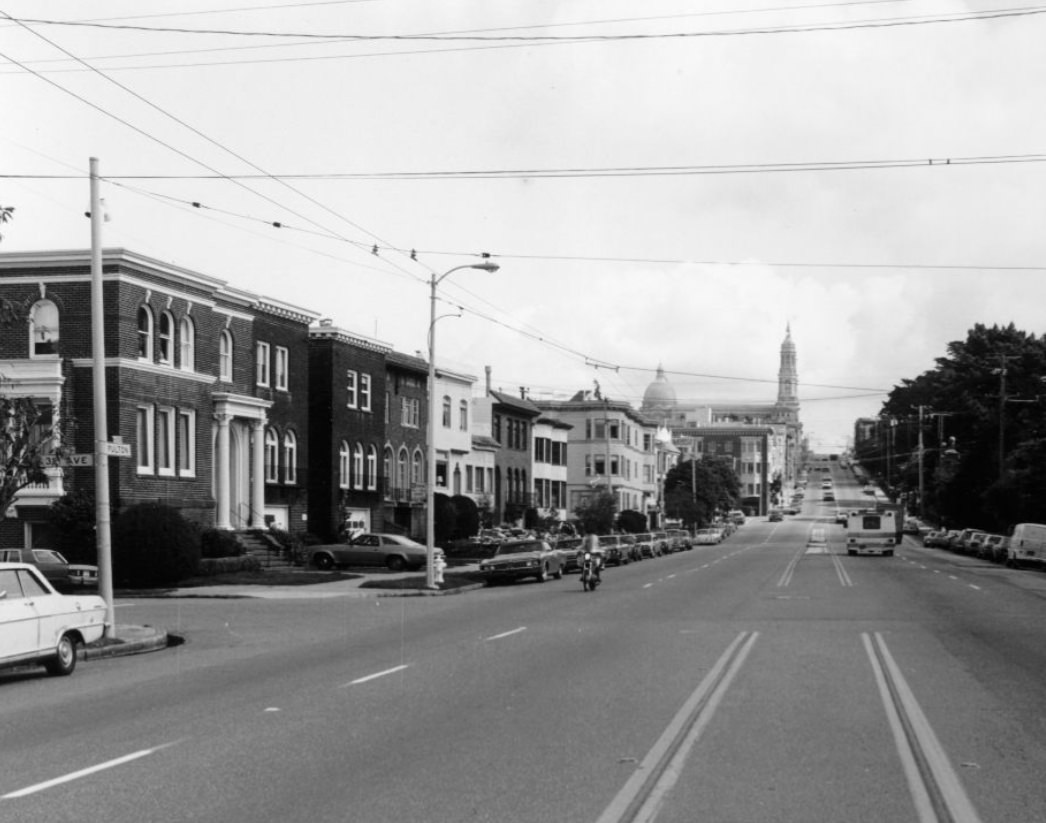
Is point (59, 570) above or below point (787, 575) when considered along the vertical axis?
above

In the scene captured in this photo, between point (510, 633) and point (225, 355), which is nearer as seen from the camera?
point (510, 633)

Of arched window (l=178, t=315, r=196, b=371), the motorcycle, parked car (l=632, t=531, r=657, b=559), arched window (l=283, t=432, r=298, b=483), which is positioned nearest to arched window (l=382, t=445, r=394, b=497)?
arched window (l=283, t=432, r=298, b=483)

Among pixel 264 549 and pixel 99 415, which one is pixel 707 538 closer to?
pixel 264 549

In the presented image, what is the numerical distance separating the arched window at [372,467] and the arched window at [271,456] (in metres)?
7.58

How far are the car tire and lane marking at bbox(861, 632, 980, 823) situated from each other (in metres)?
10.4

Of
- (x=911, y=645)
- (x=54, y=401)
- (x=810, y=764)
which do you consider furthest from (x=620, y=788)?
(x=54, y=401)

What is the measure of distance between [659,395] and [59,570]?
154969 mm

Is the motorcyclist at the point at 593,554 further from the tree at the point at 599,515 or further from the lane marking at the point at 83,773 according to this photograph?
the tree at the point at 599,515

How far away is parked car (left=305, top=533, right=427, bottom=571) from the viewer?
51000 millimetres

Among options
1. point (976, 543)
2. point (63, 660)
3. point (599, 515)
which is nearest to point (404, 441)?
point (599, 515)

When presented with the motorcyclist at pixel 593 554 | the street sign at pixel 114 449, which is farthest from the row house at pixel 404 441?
the street sign at pixel 114 449

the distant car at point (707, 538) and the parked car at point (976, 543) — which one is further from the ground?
the parked car at point (976, 543)

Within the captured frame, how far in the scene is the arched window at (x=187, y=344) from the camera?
4703cm

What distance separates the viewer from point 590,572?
1451 inches
